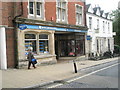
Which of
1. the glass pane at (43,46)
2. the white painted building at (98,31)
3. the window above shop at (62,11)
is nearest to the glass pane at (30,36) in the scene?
the glass pane at (43,46)

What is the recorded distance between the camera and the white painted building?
23919 millimetres

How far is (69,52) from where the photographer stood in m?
20.6

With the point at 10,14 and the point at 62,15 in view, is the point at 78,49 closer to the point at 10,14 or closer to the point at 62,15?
the point at 62,15

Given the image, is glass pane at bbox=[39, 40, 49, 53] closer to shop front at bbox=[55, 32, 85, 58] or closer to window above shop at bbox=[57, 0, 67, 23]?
window above shop at bbox=[57, 0, 67, 23]

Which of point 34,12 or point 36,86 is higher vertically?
point 34,12

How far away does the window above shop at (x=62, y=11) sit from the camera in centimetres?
1772

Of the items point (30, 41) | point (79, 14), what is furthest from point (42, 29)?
point (79, 14)

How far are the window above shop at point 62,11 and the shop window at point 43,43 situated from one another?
8.65ft

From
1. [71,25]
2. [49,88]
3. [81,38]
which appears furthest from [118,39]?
[49,88]

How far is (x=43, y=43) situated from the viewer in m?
15.8

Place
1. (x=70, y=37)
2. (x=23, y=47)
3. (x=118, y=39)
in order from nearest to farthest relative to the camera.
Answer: (x=23, y=47), (x=70, y=37), (x=118, y=39)

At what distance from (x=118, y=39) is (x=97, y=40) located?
758 inches

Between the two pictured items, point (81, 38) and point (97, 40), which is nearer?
point (81, 38)

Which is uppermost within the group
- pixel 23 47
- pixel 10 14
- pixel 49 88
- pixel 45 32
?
pixel 10 14
